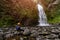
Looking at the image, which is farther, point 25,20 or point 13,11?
point 13,11

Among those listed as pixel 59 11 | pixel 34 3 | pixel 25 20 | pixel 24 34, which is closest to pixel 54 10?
pixel 59 11

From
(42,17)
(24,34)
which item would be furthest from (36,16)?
(24,34)

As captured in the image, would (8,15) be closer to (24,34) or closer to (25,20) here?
(25,20)

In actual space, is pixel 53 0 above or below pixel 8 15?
above

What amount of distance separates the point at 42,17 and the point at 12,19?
300 centimetres

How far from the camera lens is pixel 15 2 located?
1848 cm

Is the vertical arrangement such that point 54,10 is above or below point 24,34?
above

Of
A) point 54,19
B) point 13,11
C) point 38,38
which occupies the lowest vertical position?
point 38,38

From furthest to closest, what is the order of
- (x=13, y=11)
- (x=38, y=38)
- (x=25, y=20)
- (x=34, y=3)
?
(x=34, y=3) → (x=13, y=11) → (x=25, y=20) → (x=38, y=38)

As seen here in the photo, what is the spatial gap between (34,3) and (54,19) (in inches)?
114

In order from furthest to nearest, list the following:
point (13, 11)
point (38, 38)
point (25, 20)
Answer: point (13, 11) < point (25, 20) < point (38, 38)

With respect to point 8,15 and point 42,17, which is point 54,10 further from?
point 8,15

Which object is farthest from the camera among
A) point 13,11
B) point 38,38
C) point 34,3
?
point 34,3

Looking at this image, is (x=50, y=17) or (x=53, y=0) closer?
(x=50, y=17)
